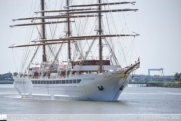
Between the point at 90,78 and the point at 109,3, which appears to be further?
the point at 109,3

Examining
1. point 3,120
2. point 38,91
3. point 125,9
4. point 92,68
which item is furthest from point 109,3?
point 3,120

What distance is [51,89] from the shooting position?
9381 centimetres

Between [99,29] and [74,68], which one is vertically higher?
[99,29]

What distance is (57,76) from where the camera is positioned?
9375cm

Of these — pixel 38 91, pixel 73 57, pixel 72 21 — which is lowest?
pixel 38 91

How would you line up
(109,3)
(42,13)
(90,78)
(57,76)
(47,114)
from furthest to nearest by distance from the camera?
(42,13), (57,76), (109,3), (90,78), (47,114)

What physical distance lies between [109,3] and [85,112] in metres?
28.5

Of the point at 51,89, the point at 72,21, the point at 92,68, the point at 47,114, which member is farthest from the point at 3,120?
the point at 72,21

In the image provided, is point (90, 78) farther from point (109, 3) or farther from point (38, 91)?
point (38, 91)

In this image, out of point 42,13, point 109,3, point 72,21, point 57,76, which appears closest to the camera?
point 109,3

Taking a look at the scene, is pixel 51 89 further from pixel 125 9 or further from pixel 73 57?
pixel 125 9

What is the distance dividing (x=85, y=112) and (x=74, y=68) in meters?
24.0

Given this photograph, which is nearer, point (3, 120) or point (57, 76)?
point (3, 120)

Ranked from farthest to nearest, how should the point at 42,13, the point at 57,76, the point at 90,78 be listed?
the point at 42,13 < the point at 57,76 < the point at 90,78
